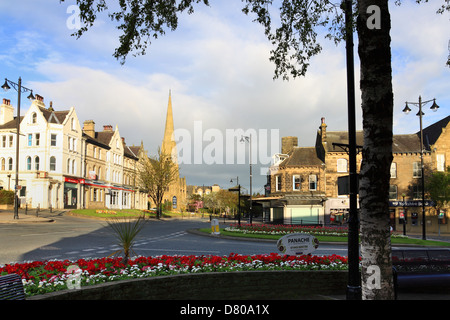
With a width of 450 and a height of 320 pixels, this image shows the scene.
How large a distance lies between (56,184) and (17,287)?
156 ft

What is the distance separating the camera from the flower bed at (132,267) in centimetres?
633

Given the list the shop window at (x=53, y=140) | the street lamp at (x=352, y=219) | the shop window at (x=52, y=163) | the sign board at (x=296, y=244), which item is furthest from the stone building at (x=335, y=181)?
the street lamp at (x=352, y=219)

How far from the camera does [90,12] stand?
659cm

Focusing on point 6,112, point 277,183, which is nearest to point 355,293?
point 277,183

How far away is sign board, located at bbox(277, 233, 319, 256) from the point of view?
9.30 metres

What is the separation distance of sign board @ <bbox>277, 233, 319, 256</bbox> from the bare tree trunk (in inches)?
195

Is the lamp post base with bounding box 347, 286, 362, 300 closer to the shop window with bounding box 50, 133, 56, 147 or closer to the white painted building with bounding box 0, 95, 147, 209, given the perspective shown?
the white painted building with bounding box 0, 95, 147, 209

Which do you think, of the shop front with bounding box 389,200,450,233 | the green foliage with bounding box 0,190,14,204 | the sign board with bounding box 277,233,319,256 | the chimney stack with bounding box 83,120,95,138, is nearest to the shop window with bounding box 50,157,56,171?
the green foliage with bounding box 0,190,14,204

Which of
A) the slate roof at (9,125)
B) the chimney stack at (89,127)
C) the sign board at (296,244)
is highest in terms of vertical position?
the chimney stack at (89,127)

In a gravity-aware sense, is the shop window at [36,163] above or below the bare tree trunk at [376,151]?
above

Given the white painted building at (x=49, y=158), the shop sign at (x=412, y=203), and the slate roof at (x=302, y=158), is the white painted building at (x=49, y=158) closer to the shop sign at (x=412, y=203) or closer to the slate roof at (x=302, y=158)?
the slate roof at (x=302, y=158)

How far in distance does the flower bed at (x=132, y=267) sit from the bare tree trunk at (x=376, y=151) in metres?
3.99

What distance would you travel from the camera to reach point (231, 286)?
7.16 m
